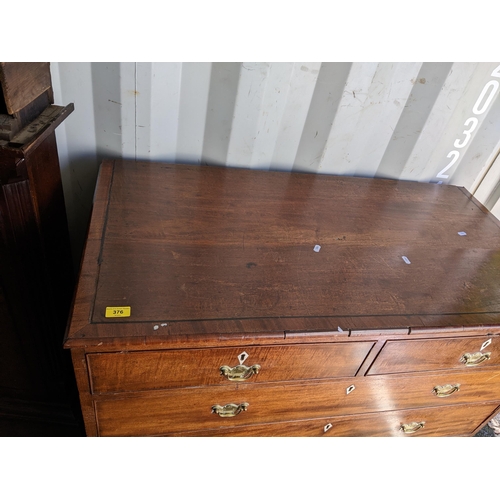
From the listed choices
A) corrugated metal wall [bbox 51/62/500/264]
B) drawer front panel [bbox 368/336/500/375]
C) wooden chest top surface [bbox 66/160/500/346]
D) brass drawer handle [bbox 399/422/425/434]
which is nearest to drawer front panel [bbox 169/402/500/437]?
brass drawer handle [bbox 399/422/425/434]

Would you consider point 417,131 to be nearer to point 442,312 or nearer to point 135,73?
point 442,312

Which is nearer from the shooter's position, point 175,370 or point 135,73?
point 175,370

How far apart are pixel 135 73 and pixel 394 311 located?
0.90 m

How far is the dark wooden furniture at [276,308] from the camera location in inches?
32.8

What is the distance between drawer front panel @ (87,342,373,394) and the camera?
839mm

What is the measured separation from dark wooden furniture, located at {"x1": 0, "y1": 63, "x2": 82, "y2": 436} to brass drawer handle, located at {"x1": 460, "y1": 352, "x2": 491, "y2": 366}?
1142mm

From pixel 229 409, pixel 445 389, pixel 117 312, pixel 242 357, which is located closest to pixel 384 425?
Answer: pixel 445 389

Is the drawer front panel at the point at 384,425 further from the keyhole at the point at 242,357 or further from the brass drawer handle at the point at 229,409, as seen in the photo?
the keyhole at the point at 242,357

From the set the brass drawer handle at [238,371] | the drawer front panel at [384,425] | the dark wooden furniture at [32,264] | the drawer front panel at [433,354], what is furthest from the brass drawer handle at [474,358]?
the dark wooden furniture at [32,264]

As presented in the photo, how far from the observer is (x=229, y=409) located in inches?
40.8

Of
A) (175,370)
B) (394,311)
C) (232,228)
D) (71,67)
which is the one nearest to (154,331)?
(175,370)

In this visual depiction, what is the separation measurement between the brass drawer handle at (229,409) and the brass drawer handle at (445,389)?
1.83 ft

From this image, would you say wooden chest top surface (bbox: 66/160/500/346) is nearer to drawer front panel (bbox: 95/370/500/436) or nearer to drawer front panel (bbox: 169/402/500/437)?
drawer front panel (bbox: 95/370/500/436)

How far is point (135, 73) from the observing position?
108 centimetres
